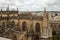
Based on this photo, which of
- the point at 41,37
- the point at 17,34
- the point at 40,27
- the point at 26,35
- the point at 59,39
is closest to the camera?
the point at 17,34

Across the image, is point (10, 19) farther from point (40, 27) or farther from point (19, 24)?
point (40, 27)

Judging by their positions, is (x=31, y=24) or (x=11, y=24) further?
(x=11, y=24)

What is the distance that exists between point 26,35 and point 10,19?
8.62 meters

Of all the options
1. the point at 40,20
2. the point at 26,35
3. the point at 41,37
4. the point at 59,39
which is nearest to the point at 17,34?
the point at 26,35

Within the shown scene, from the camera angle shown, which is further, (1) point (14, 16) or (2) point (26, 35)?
(1) point (14, 16)

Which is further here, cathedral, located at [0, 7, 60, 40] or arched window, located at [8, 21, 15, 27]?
arched window, located at [8, 21, 15, 27]

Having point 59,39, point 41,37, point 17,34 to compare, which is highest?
point 17,34

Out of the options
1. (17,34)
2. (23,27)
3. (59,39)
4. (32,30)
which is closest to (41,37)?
(32,30)

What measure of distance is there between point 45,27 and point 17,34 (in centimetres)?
1122

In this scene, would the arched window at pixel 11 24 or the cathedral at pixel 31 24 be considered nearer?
the cathedral at pixel 31 24

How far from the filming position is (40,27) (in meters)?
43.3

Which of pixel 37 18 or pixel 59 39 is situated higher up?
pixel 37 18

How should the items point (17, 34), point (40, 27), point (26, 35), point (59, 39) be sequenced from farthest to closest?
point (59, 39) → point (40, 27) → point (26, 35) → point (17, 34)

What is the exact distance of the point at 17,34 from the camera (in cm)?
3325
